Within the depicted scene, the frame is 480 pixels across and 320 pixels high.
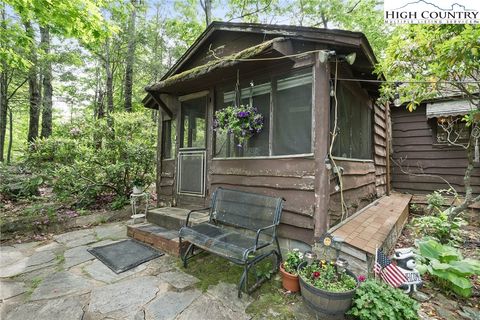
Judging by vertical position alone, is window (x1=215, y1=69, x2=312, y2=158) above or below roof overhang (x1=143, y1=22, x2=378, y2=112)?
below

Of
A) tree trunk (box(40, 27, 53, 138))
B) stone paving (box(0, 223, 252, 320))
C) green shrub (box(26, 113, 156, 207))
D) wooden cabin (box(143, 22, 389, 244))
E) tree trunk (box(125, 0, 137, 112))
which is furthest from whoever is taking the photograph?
tree trunk (box(125, 0, 137, 112))

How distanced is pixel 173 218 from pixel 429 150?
265 inches

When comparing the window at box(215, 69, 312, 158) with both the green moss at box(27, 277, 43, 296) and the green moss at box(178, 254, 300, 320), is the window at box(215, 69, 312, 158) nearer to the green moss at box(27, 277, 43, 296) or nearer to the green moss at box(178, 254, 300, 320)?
the green moss at box(178, 254, 300, 320)

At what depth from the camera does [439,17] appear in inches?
125

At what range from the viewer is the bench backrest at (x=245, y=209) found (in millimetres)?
2922

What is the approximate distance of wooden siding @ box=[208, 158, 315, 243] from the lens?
282cm

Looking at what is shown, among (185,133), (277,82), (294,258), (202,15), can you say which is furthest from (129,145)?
(202,15)

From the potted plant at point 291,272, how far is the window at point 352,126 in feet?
4.90

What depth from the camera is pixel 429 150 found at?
6.03 meters

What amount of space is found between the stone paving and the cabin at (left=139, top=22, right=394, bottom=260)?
1308 millimetres

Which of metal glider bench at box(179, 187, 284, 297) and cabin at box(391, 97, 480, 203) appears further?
cabin at box(391, 97, 480, 203)

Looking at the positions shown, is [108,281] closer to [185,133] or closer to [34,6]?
[185,133]

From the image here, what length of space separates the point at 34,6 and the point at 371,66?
6086 millimetres

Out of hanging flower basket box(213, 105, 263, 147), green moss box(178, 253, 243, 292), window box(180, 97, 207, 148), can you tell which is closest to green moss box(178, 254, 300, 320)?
green moss box(178, 253, 243, 292)
